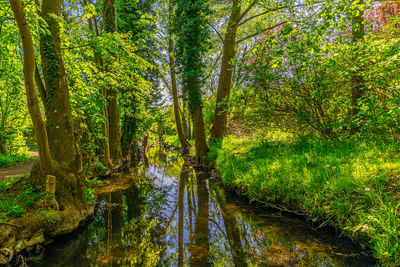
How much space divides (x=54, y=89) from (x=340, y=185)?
5538 mm

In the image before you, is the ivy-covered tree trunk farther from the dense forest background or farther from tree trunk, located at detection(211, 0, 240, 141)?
tree trunk, located at detection(211, 0, 240, 141)

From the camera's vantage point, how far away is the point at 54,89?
3.95m

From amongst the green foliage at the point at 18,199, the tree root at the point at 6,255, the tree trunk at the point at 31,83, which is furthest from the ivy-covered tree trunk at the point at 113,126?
the tree root at the point at 6,255

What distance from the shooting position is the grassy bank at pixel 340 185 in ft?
8.25

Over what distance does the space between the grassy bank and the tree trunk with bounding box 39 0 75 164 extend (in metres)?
4.29

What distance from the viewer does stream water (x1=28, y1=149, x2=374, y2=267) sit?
2.82 metres

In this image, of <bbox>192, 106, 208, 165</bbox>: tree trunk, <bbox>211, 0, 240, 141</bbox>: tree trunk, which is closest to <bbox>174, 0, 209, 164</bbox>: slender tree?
<bbox>192, 106, 208, 165</bbox>: tree trunk

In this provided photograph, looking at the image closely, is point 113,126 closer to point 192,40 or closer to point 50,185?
point 192,40

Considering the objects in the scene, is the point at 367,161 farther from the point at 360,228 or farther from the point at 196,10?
the point at 196,10

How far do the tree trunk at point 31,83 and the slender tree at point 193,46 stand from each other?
6.16 metres

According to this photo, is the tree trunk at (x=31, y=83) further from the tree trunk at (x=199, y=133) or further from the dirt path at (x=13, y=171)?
the tree trunk at (x=199, y=133)

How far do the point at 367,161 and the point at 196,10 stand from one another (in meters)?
8.02

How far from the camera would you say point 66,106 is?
4055mm

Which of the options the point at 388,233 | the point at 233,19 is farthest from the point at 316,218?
the point at 233,19
